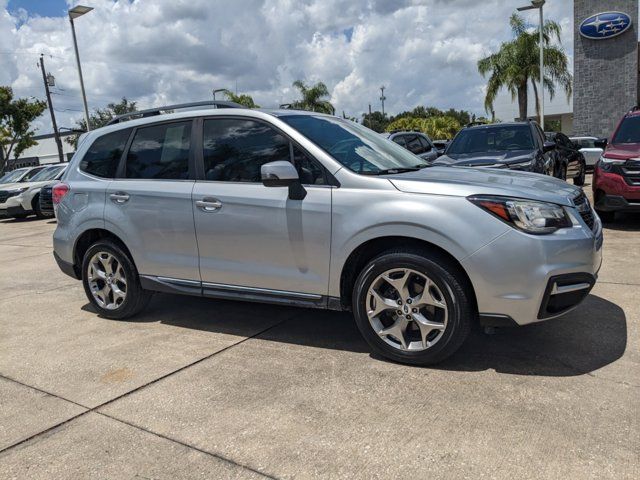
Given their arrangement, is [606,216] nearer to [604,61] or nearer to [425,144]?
[425,144]

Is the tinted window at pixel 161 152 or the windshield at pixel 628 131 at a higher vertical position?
the tinted window at pixel 161 152

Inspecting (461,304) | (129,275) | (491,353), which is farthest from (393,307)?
(129,275)

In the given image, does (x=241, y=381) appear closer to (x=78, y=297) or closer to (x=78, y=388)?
(x=78, y=388)

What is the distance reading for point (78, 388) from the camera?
369cm

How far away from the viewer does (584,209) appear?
3.84 metres

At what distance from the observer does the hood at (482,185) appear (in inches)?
137

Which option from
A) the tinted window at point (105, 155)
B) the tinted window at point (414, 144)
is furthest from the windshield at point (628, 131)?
the tinted window at point (105, 155)

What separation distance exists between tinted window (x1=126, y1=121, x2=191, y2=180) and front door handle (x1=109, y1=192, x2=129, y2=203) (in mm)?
189

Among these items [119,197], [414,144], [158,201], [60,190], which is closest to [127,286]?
[119,197]

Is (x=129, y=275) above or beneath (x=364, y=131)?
beneath

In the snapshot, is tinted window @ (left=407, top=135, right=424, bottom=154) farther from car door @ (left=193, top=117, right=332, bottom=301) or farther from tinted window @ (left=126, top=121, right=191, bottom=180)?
car door @ (left=193, top=117, right=332, bottom=301)

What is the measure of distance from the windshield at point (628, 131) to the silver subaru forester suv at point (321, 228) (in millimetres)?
5359

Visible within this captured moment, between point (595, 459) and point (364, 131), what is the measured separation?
311cm

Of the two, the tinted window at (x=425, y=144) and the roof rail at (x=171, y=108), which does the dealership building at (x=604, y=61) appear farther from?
the roof rail at (x=171, y=108)
